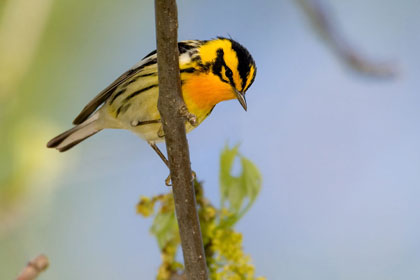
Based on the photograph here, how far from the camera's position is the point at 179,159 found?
8.18 ft

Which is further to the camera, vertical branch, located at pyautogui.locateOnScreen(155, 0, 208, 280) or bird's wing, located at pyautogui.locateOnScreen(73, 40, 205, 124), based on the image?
bird's wing, located at pyautogui.locateOnScreen(73, 40, 205, 124)

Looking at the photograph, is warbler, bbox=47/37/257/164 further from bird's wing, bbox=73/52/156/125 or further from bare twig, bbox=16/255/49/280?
bare twig, bbox=16/255/49/280

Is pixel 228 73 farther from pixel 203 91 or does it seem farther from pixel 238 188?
pixel 238 188

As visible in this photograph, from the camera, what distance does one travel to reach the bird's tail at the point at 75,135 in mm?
4148

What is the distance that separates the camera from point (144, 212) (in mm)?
2779

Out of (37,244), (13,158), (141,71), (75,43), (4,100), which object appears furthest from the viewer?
(75,43)

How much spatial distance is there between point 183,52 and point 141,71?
0.30 metres

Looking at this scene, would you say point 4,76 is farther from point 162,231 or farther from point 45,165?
point 162,231

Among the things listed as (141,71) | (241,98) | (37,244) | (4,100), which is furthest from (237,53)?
(37,244)

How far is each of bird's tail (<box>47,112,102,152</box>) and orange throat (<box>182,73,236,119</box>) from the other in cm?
103

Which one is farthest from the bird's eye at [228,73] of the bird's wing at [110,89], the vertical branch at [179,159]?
the vertical branch at [179,159]

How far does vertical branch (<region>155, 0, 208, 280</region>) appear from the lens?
2.37m

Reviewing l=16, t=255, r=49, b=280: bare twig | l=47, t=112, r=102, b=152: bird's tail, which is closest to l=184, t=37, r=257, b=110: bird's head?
l=47, t=112, r=102, b=152: bird's tail

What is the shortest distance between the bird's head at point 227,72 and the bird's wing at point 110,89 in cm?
37
